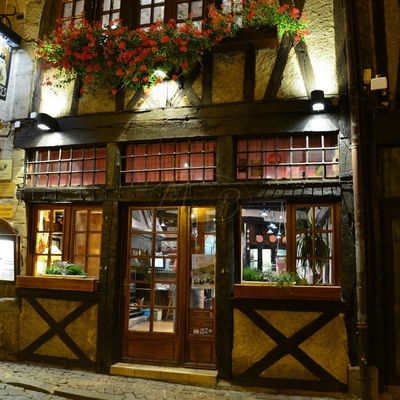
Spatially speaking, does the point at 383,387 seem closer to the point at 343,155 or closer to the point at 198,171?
the point at 343,155

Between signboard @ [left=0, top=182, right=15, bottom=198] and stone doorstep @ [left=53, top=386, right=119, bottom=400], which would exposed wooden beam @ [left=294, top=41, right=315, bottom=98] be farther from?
signboard @ [left=0, top=182, right=15, bottom=198]

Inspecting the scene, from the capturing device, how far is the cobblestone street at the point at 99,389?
567cm

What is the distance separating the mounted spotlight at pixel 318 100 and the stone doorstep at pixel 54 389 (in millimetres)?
4736

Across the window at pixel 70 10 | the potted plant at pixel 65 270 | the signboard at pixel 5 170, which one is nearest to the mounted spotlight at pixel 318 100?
the potted plant at pixel 65 270

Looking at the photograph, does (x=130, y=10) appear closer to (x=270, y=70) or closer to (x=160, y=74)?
(x=160, y=74)

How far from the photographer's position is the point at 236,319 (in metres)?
6.16

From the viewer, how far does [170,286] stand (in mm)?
6750

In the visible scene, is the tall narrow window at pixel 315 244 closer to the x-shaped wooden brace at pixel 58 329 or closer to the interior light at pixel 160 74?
the interior light at pixel 160 74

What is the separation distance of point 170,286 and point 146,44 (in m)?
3.75

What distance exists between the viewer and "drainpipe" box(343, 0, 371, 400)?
530 cm

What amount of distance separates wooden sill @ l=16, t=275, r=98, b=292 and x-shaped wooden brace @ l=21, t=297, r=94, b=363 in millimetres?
251

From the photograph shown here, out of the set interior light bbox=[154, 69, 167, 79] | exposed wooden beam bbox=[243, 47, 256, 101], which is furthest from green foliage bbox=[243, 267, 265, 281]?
interior light bbox=[154, 69, 167, 79]

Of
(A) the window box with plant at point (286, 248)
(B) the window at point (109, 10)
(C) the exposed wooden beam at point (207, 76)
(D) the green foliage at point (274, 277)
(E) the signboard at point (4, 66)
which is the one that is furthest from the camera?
(B) the window at point (109, 10)

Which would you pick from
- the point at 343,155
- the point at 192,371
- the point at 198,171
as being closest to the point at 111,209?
the point at 198,171
